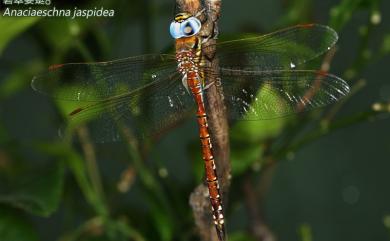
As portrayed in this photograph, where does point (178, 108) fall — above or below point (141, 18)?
below

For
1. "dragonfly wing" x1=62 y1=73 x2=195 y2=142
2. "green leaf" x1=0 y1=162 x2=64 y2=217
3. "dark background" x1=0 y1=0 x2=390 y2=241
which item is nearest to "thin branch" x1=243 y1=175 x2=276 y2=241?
"dark background" x1=0 y1=0 x2=390 y2=241

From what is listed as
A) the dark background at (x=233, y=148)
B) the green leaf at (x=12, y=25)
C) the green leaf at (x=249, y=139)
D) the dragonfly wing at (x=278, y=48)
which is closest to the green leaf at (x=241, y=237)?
the dark background at (x=233, y=148)

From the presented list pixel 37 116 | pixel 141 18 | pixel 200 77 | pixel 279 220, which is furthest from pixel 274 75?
pixel 37 116

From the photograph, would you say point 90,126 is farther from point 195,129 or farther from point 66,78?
point 195,129

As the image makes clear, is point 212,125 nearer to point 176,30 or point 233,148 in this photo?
point 176,30

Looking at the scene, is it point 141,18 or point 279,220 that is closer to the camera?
point 141,18

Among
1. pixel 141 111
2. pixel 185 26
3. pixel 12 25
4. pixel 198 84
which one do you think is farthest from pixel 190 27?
pixel 12 25
